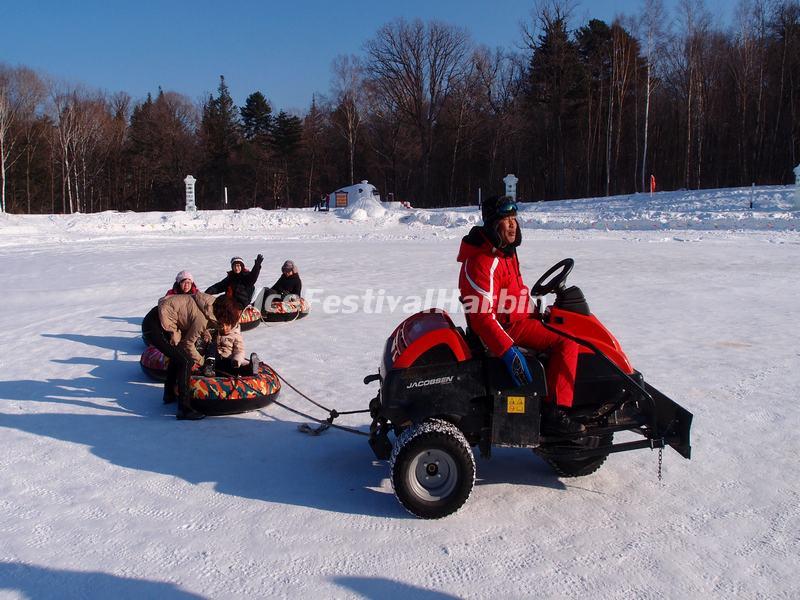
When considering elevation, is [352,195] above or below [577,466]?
above

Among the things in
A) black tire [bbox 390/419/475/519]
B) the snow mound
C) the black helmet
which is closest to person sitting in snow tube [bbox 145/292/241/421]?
black tire [bbox 390/419/475/519]

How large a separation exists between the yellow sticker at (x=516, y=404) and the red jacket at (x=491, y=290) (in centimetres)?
29

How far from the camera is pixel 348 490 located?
430cm

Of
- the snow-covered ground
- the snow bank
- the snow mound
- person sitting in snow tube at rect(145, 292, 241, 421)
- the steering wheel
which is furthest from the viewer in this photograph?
the snow mound

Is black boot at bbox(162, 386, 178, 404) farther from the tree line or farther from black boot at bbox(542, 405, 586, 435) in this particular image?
the tree line

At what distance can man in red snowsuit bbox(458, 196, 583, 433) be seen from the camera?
12.3 ft

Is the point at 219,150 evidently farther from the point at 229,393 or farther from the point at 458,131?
the point at 229,393

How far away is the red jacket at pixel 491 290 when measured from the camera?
375cm

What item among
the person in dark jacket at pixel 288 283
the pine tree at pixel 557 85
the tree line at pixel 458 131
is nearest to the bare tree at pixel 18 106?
the tree line at pixel 458 131

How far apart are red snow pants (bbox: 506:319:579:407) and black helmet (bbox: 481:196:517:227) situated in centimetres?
62

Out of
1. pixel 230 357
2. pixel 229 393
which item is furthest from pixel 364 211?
pixel 229 393

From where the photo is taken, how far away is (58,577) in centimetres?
328

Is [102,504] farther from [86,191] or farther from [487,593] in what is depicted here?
[86,191]

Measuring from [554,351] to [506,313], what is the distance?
36 cm
